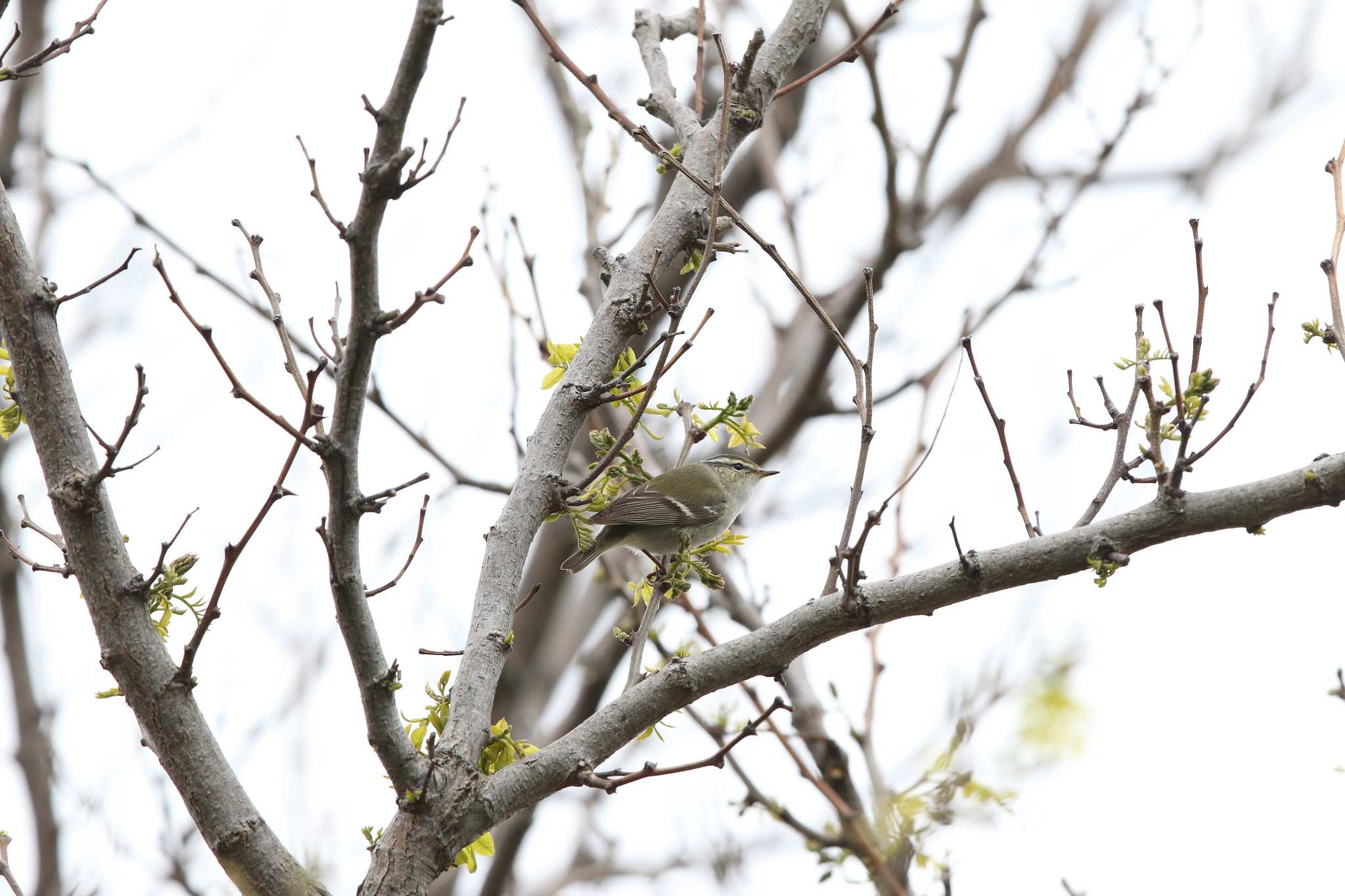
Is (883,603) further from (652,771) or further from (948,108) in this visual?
(948,108)

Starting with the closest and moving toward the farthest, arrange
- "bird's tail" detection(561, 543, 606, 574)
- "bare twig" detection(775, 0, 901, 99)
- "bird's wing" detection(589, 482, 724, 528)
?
"bare twig" detection(775, 0, 901, 99) → "bird's tail" detection(561, 543, 606, 574) → "bird's wing" detection(589, 482, 724, 528)

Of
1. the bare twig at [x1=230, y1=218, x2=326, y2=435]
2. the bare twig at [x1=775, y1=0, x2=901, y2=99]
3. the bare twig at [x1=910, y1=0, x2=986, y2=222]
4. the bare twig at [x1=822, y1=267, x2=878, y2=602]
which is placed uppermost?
the bare twig at [x1=910, y1=0, x2=986, y2=222]

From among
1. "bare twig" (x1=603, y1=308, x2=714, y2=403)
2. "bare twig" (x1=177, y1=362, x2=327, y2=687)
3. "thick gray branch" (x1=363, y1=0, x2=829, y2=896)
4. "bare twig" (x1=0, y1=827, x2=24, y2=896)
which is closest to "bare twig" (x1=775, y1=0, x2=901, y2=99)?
"thick gray branch" (x1=363, y1=0, x2=829, y2=896)

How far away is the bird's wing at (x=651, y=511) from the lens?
13.3 feet

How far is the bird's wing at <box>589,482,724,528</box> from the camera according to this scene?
4.05 m

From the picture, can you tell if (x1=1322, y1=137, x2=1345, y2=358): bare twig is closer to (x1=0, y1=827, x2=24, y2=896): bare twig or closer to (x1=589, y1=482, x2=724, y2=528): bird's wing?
(x1=589, y1=482, x2=724, y2=528): bird's wing

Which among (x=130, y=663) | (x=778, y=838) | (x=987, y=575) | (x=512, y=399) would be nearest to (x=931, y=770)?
(x=987, y=575)

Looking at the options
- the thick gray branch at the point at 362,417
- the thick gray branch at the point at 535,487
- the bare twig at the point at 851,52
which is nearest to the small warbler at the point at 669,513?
the thick gray branch at the point at 535,487

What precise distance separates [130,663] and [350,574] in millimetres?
545

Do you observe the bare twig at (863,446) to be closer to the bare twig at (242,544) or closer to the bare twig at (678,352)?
the bare twig at (678,352)

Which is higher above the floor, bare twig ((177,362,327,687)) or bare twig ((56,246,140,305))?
bare twig ((56,246,140,305))

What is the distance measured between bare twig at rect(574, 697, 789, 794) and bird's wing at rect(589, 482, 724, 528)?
59.2 inches

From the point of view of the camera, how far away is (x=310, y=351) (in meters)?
5.43

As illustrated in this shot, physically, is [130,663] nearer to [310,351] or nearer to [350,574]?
[350,574]
